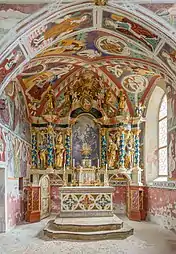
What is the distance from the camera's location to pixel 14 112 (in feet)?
43.8

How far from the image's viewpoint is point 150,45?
9820 millimetres

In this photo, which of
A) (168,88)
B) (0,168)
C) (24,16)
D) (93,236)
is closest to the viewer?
(24,16)

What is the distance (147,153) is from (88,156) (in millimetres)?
2516

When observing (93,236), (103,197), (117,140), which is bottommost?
(93,236)

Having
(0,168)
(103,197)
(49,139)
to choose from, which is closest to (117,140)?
(49,139)

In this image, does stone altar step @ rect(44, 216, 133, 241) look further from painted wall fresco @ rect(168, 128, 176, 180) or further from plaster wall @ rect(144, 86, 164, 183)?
plaster wall @ rect(144, 86, 164, 183)

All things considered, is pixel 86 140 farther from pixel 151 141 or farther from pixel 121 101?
pixel 151 141

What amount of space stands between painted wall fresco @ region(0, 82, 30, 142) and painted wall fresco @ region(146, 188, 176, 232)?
5.51 meters

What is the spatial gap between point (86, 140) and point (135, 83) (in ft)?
11.0

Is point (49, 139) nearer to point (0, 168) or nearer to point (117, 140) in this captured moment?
point (117, 140)

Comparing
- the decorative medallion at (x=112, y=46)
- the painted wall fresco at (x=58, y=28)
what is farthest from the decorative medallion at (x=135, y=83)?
the painted wall fresco at (x=58, y=28)

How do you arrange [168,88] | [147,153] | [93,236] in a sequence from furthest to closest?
[147,153], [168,88], [93,236]

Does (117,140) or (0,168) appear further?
(117,140)

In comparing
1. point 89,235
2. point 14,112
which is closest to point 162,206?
point 89,235
